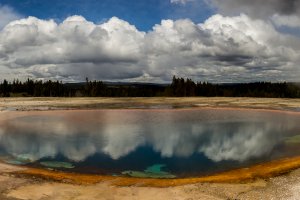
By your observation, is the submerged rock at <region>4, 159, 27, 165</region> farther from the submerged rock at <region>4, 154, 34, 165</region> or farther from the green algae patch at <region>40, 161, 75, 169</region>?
the green algae patch at <region>40, 161, 75, 169</region>

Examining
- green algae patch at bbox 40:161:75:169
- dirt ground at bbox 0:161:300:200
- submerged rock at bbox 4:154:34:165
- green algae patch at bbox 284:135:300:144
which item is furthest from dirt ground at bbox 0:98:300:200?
green algae patch at bbox 284:135:300:144

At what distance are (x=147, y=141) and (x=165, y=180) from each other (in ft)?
35.1

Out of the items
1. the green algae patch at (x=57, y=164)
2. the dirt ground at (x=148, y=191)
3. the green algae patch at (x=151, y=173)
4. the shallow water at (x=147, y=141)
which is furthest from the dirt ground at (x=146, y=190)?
the green algae patch at (x=57, y=164)

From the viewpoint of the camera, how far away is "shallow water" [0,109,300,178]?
19.4 m

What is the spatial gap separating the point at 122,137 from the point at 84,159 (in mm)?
7223

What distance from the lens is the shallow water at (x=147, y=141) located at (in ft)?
63.6

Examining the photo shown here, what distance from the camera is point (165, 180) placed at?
15.6 metres

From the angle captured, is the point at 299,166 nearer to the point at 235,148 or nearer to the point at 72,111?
the point at 235,148

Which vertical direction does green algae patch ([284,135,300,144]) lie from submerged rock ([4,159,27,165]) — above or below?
above

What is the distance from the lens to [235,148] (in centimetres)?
2389

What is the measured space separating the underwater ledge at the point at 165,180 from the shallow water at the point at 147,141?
4.33ft

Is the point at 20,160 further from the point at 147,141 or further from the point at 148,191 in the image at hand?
the point at 148,191

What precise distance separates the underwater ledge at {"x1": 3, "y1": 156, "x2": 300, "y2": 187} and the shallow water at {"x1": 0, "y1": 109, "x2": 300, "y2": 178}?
132 centimetres

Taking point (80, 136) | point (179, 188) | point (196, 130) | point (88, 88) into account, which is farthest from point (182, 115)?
point (88, 88)
